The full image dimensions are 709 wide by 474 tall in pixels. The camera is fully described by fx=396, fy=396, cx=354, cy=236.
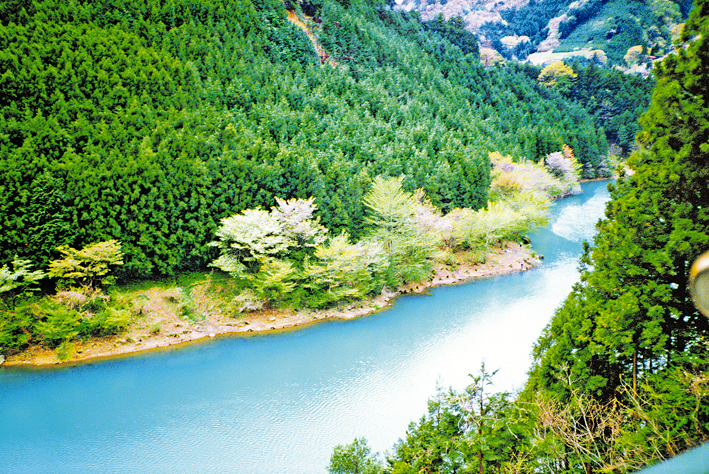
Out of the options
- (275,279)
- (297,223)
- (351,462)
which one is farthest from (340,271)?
(351,462)

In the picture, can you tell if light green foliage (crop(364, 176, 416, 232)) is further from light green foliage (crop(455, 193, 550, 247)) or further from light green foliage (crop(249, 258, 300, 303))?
light green foliage (crop(249, 258, 300, 303))

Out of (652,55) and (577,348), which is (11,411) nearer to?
(577,348)

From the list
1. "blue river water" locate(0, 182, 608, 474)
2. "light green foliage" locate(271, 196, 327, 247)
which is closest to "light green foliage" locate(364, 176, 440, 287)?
"blue river water" locate(0, 182, 608, 474)

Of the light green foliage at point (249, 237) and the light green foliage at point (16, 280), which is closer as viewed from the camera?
the light green foliage at point (16, 280)

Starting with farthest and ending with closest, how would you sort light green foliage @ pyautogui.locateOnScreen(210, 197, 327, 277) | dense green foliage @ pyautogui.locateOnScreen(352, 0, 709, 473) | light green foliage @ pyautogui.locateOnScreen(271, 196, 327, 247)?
light green foliage @ pyautogui.locateOnScreen(271, 196, 327, 247) → light green foliage @ pyautogui.locateOnScreen(210, 197, 327, 277) → dense green foliage @ pyautogui.locateOnScreen(352, 0, 709, 473)

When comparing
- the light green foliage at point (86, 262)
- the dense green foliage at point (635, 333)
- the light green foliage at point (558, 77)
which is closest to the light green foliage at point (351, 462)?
the dense green foliage at point (635, 333)

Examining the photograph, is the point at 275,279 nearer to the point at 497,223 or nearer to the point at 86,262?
the point at 86,262

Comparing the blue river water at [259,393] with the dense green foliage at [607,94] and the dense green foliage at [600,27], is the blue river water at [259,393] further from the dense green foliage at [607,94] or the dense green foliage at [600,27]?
the dense green foliage at [600,27]
